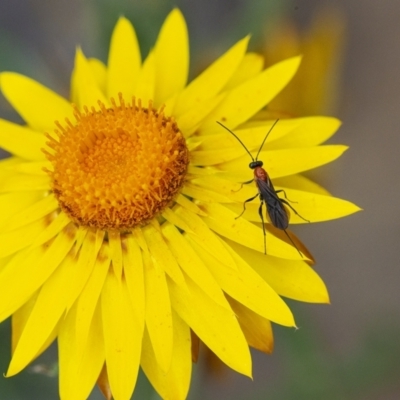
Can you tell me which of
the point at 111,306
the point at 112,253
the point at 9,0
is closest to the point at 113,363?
the point at 111,306

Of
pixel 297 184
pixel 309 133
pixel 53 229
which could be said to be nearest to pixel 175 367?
pixel 53 229

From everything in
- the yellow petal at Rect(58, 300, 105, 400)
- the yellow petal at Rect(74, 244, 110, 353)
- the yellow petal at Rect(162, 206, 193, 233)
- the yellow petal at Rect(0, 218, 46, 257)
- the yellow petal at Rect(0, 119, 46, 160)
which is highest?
the yellow petal at Rect(0, 119, 46, 160)

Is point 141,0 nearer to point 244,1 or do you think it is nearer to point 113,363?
point 244,1

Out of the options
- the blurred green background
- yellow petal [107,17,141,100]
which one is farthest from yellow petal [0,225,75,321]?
the blurred green background

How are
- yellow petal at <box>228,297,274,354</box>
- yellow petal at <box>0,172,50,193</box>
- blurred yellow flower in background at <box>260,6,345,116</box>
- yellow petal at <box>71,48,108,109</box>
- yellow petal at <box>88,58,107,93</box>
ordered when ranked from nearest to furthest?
yellow petal at <box>228,297,274,354</box>
yellow petal at <box>0,172,50,193</box>
yellow petal at <box>71,48,108,109</box>
yellow petal at <box>88,58,107,93</box>
blurred yellow flower in background at <box>260,6,345,116</box>

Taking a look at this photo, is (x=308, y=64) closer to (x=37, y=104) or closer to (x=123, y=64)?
(x=123, y=64)

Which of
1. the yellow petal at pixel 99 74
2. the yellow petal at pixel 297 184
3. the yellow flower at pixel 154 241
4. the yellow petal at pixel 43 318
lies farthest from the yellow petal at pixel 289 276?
the yellow petal at pixel 99 74

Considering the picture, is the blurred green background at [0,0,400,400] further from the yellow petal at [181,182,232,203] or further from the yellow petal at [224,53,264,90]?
the yellow petal at [181,182,232,203]
